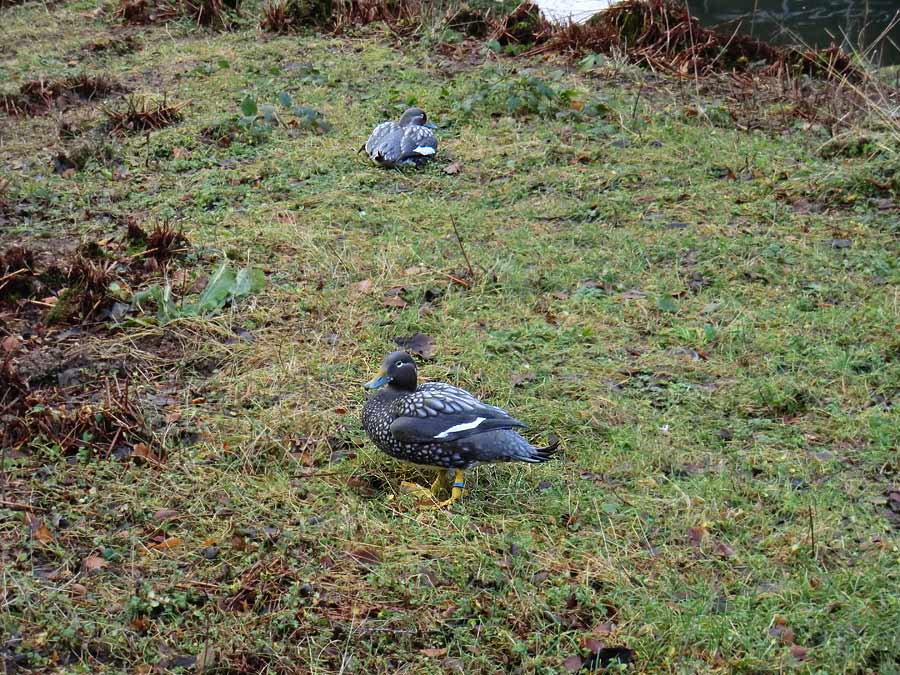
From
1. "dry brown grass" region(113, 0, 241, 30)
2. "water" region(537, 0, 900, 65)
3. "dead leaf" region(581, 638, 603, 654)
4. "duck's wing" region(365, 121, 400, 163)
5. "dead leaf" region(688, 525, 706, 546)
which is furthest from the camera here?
"water" region(537, 0, 900, 65)

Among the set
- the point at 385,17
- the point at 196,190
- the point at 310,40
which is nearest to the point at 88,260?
the point at 196,190

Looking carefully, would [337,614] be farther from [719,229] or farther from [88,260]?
[719,229]

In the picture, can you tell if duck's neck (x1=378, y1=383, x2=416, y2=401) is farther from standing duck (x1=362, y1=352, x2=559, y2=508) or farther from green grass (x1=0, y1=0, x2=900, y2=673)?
green grass (x1=0, y1=0, x2=900, y2=673)

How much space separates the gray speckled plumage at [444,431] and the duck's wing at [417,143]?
3.97 metres

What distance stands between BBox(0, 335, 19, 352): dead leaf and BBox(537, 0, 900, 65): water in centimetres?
980

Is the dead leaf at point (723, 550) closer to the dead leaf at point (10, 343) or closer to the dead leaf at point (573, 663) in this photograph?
the dead leaf at point (573, 663)

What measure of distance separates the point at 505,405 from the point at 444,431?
0.85 metres

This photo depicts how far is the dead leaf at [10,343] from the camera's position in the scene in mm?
5176

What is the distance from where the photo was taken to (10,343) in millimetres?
5227

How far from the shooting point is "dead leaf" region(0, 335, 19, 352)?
204 inches

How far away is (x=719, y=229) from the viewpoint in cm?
690

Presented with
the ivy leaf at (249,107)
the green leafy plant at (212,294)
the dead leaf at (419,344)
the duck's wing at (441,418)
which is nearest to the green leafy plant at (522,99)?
the ivy leaf at (249,107)

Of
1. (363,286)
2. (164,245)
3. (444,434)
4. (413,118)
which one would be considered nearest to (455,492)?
(444,434)

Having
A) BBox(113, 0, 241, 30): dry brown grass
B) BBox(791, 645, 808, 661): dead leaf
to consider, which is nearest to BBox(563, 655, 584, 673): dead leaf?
BBox(791, 645, 808, 661): dead leaf
